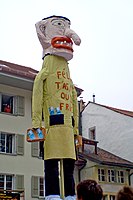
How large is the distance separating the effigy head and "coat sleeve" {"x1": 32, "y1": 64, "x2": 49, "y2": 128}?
34 cm

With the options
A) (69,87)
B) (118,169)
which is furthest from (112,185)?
(69,87)

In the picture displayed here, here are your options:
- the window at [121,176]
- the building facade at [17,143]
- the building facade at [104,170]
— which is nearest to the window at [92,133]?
the building facade at [104,170]

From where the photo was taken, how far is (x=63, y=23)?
298 inches

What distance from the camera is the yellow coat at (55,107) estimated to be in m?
6.88

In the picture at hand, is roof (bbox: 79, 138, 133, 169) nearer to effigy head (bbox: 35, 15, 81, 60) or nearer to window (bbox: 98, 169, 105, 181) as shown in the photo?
window (bbox: 98, 169, 105, 181)

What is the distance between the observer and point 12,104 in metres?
18.9

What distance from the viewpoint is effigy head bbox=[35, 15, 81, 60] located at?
7312 millimetres

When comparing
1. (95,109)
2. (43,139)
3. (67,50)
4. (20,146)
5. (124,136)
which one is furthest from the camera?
(95,109)

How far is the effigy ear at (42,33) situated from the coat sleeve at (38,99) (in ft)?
1.24

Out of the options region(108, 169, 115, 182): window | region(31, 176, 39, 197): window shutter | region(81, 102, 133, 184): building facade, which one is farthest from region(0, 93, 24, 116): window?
region(81, 102, 133, 184): building facade

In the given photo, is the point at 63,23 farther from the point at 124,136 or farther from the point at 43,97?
the point at 124,136

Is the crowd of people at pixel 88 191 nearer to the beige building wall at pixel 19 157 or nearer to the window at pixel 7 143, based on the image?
the beige building wall at pixel 19 157

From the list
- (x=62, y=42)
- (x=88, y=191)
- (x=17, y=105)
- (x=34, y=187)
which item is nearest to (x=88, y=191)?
(x=88, y=191)

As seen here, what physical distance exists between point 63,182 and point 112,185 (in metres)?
14.9
